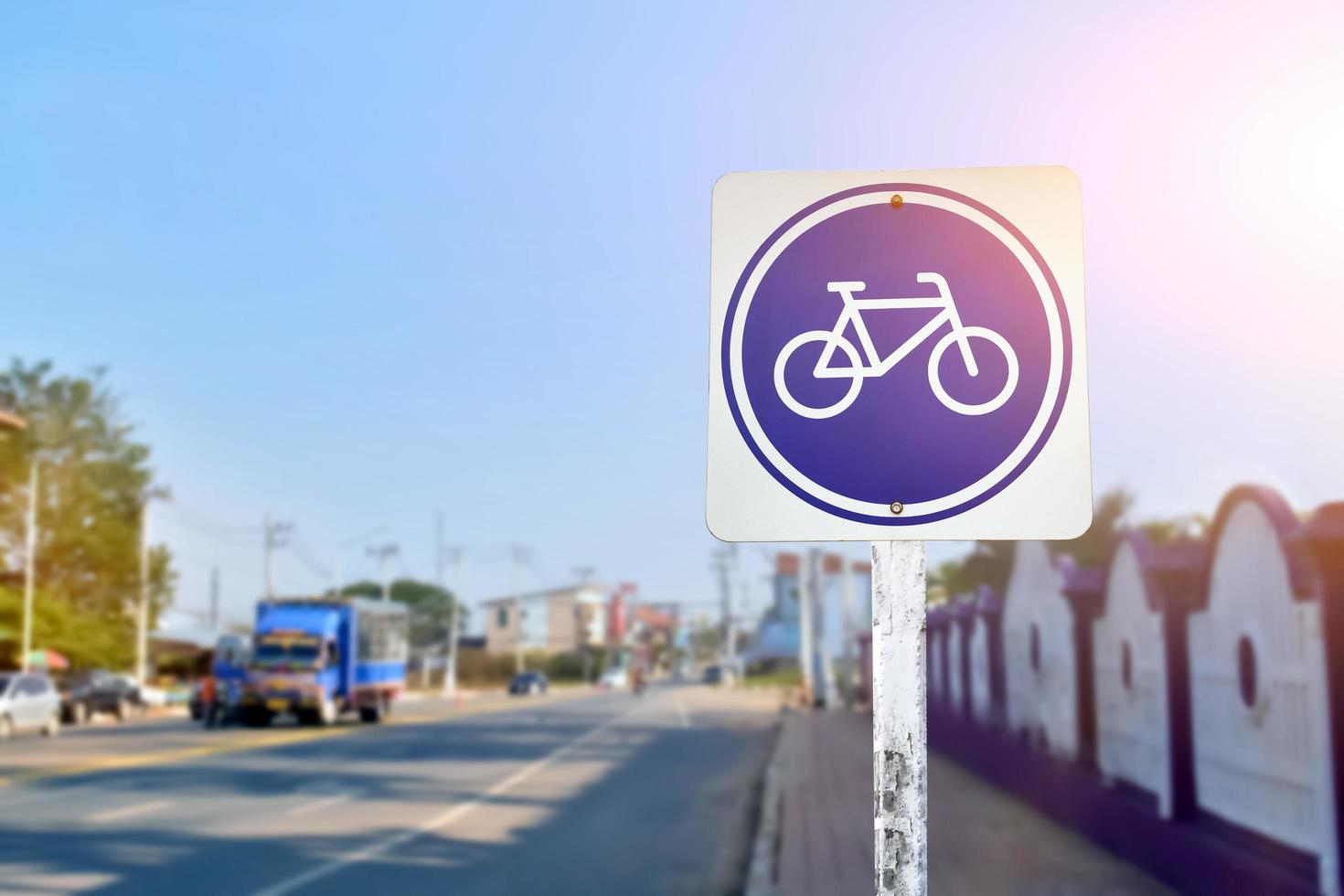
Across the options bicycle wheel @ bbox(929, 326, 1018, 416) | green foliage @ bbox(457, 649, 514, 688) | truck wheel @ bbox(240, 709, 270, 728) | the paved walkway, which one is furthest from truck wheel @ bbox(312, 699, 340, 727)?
green foliage @ bbox(457, 649, 514, 688)

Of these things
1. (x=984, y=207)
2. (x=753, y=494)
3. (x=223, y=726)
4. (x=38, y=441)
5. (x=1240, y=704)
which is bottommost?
(x=223, y=726)

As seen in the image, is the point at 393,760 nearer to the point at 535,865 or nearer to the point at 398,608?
the point at 535,865

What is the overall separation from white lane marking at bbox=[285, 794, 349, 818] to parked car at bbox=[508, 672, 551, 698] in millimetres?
67885

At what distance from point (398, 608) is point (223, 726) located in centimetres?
960

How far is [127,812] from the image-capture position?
57.4 feet

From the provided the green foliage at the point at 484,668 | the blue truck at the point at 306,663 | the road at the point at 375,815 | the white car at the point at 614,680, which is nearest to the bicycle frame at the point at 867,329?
the road at the point at 375,815

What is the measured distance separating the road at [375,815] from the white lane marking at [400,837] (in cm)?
3

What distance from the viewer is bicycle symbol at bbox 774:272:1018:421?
8.58 feet

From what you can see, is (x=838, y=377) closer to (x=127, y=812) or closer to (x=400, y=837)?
(x=400, y=837)

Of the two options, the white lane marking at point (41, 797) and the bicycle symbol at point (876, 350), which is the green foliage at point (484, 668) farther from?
the bicycle symbol at point (876, 350)

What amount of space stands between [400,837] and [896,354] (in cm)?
1376

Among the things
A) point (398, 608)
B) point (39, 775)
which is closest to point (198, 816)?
point (39, 775)

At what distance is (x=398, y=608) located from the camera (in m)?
49.8

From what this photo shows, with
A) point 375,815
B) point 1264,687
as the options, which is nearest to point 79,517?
point 375,815
